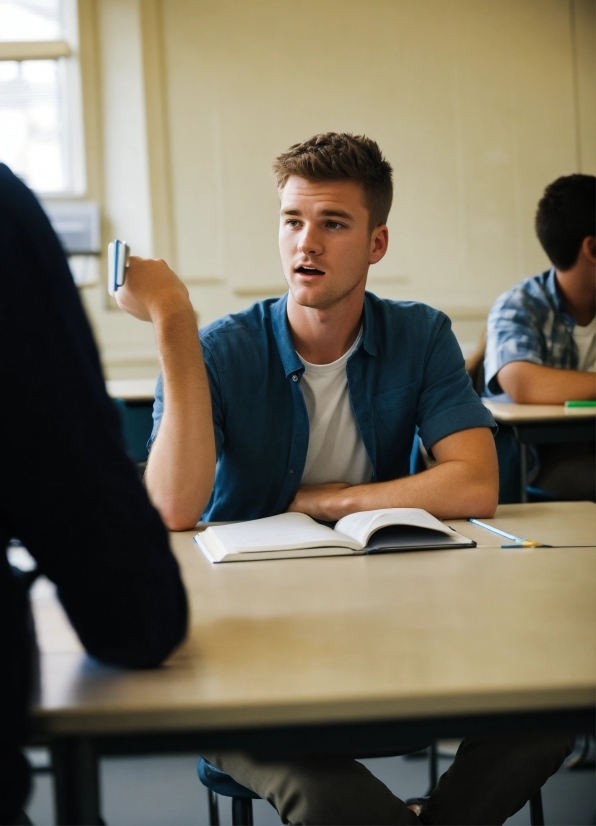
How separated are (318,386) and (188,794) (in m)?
1.23

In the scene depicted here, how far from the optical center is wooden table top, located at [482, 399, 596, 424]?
97.2 inches

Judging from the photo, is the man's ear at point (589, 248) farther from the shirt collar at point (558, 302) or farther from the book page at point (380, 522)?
the book page at point (380, 522)

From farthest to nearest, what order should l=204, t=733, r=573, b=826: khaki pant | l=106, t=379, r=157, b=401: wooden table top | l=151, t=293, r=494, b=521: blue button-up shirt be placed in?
l=106, t=379, r=157, b=401: wooden table top → l=151, t=293, r=494, b=521: blue button-up shirt → l=204, t=733, r=573, b=826: khaki pant

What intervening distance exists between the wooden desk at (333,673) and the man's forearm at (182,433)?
1.38ft

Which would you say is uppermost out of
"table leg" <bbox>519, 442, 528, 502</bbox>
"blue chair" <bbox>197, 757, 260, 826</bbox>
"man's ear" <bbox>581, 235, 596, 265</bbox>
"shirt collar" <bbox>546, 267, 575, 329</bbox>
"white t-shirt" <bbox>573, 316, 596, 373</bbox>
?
"man's ear" <bbox>581, 235, 596, 265</bbox>

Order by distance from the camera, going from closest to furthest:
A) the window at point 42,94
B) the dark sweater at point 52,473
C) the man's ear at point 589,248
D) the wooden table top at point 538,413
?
1. the dark sweater at point 52,473
2. the wooden table top at point 538,413
3. the man's ear at point 589,248
4. the window at point 42,94

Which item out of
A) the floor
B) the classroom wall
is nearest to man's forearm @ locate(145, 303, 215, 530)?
the floor

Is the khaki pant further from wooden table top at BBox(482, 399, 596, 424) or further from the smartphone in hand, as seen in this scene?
wooden table top at BBox(482, 399, 596, 424)

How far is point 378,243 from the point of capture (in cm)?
194

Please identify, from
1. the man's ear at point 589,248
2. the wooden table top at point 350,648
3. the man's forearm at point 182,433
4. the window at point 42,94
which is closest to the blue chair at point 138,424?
the man's forearm at point 182,433

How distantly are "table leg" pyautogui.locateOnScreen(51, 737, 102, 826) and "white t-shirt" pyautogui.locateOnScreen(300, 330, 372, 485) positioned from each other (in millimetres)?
1063

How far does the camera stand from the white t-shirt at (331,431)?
177 cm

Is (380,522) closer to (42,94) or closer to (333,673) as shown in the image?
(333,673)

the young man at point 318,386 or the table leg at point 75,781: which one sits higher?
the young man at point 318,386
